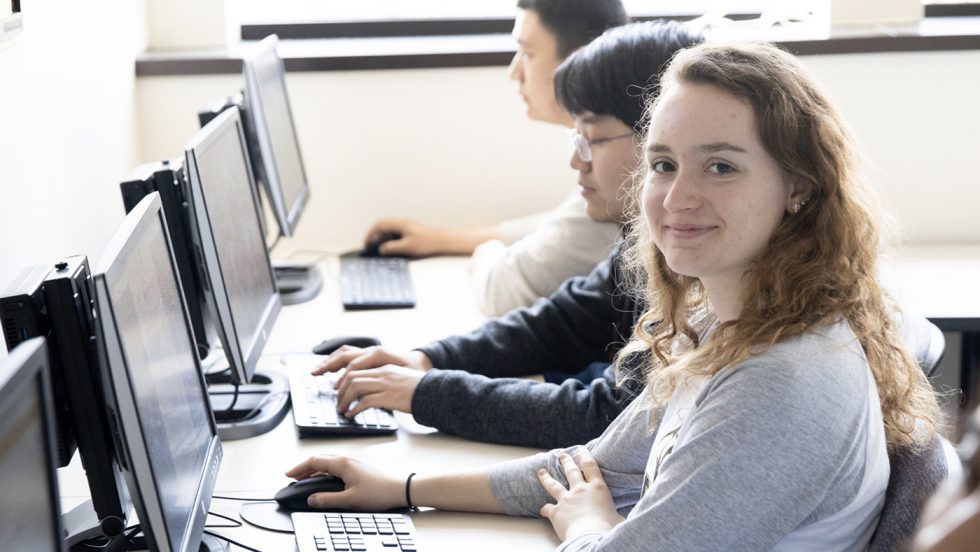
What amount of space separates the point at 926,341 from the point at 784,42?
151 centimetres

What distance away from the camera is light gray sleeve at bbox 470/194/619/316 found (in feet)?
7.11

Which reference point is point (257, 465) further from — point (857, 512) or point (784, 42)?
point (784, 42)

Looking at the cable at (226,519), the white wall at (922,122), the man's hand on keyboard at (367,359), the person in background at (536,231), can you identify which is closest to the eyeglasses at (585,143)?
the person in background at (536,231)

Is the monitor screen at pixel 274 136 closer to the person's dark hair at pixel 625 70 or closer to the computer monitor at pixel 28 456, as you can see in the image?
the person's dark hair at pixel 625 70

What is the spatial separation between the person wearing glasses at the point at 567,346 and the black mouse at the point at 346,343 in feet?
0.37

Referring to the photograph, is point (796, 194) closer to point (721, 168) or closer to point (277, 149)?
point (721, 168)

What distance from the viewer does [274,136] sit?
2.42 m

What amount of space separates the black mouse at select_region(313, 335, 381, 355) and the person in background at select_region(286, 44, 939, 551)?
70 cm

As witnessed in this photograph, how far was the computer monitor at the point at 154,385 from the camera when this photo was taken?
1.04 meters

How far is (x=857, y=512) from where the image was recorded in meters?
1.12

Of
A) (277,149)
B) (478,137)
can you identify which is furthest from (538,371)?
(478,137)

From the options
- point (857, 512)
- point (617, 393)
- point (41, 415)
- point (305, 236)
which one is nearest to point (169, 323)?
point (41, 415)

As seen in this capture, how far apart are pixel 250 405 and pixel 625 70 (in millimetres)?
795

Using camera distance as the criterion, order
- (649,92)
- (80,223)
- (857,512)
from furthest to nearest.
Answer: (80,223), (649,92), (857,512)
